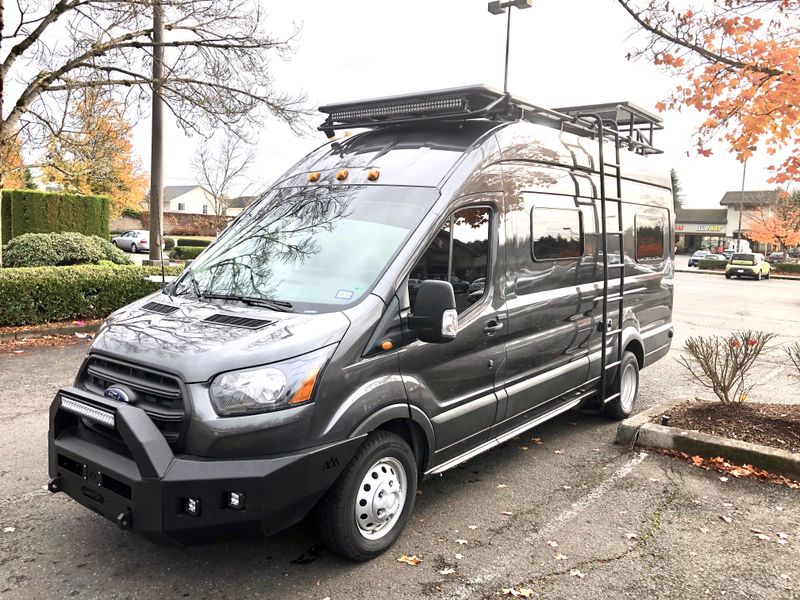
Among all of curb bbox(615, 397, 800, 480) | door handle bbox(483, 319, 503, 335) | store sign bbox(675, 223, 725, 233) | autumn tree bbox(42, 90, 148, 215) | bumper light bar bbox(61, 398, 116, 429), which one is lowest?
curb bbox(615, 397, 800, 480)

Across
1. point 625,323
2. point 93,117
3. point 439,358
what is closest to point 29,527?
point 439,358

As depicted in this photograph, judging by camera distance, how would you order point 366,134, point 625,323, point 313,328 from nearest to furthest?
point 313,328 < point 366,134 < point 625,323

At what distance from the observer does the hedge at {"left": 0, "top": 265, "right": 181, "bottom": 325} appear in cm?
945

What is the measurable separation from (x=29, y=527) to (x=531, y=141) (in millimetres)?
4293

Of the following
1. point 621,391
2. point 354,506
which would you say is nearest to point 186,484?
point 354,506

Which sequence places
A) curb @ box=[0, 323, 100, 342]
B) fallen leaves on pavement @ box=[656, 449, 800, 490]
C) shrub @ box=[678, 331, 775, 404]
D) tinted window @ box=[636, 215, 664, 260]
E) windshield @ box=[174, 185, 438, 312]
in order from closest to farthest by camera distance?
windshield @ box=[174, 185, 438, 312] < fallen leaves on pavement @ box=[656, 449, 800, 490] < shrub @ box=[678, 331, 775, 404] < tinted window @ box=[636, 215, 664, 260] < curb @ box=[0, 323, 100, 342]

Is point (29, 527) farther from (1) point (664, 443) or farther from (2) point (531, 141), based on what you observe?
(1) point (664, 443)

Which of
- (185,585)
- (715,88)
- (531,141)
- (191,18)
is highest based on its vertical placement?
(191,18)

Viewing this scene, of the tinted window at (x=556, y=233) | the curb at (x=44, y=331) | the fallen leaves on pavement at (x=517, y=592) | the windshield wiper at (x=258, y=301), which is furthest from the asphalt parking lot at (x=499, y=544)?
the curb at (x=44, y=331)

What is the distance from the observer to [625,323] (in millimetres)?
6395

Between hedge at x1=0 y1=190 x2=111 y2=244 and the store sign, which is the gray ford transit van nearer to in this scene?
hedge at x1=0 y1=190 x2=111 y2=244

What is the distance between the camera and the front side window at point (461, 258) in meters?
3.89

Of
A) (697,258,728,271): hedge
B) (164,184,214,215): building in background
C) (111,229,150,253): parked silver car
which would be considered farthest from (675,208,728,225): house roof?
(111,229,150,253): parked silver car

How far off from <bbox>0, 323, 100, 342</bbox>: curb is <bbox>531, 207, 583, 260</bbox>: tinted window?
→ 7974 mm
